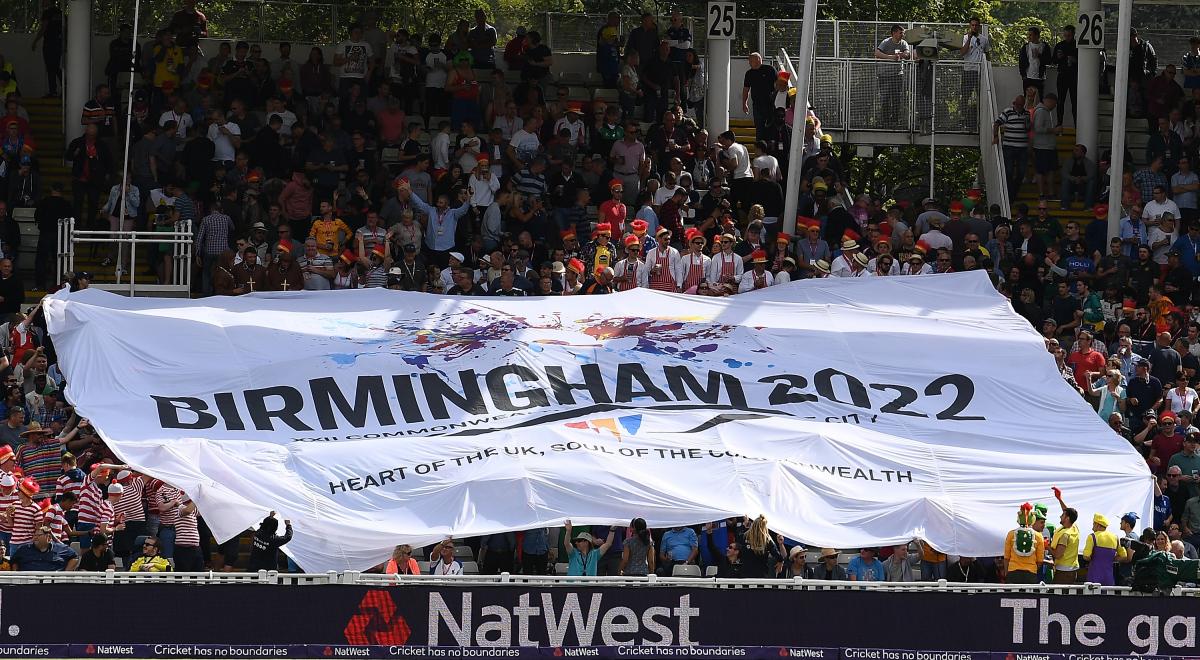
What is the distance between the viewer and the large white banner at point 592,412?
17.9 meters

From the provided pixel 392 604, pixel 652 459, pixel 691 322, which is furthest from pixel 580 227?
pixel 392 604

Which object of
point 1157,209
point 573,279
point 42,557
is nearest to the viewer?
point 42,557

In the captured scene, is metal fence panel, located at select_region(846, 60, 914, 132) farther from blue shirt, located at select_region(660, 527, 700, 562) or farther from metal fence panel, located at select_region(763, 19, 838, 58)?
blue shirt, located at select_region(660, 527, 700, 562)

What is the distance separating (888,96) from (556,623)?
16.8 meters

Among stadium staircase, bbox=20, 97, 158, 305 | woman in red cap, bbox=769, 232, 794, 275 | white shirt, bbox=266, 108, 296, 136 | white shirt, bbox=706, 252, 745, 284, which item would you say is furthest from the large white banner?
white shirt, bbox=266, 108, 296, 136

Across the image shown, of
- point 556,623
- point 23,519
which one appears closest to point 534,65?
point 23,519

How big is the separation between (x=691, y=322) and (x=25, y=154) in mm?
9372

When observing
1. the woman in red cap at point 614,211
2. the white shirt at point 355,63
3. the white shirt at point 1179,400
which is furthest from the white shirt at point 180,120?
the white shirt at point 1179,400

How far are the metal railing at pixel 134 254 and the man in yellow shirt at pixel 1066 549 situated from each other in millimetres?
10587

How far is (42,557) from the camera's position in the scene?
18.1m

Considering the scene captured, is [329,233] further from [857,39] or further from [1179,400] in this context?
[857,39]

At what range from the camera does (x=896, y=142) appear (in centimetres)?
3022

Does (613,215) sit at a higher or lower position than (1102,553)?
higher

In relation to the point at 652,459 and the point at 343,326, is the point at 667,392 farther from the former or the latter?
the point at 343,326
